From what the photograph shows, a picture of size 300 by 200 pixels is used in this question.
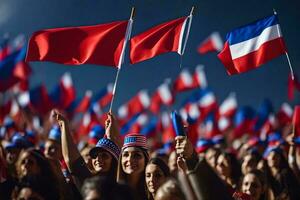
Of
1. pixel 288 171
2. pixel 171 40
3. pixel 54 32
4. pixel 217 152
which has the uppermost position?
pixel 54 32

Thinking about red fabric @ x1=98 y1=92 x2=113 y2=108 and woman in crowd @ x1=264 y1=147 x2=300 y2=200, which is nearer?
woman in crowd @ x1=264 y1=147 x2=300 y2=200

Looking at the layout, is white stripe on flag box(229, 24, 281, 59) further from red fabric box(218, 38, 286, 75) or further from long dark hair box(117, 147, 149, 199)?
long dark hair box(117, 147, 149, 199)

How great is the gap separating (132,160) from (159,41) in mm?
2608

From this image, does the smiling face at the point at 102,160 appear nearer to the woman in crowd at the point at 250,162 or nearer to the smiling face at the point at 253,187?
the smiling face at the point at 253,187

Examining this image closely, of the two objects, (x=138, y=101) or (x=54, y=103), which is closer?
(x=54, y=103)

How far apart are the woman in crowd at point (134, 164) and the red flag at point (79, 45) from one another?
6.53ft

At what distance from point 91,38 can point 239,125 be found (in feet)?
35.1

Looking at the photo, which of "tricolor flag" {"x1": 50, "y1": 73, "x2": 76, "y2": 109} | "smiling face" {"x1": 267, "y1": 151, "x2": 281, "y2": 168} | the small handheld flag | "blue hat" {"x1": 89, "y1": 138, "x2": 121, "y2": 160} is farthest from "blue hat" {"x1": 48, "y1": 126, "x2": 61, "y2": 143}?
"tricolor flag" {"x1": 50, "y1": 73, "x2": 76, "y2": 109}

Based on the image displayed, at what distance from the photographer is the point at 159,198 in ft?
10.4

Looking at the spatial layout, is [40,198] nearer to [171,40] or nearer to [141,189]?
[141,189]

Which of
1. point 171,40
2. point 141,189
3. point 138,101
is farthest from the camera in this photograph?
point 138,101

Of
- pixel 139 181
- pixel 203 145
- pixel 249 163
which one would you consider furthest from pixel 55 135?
pixel 203 145

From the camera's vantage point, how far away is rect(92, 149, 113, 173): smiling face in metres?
4.68

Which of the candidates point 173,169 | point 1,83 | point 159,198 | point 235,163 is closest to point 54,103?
point 1,83
